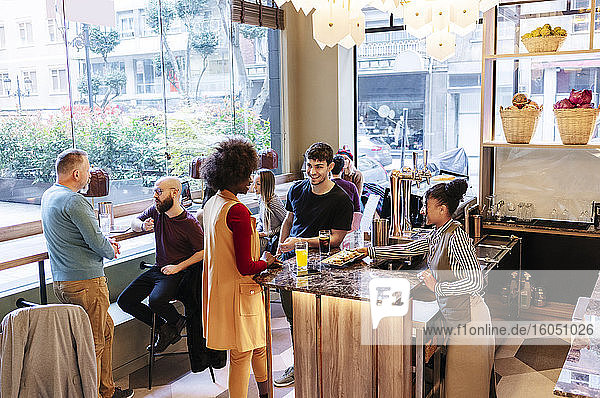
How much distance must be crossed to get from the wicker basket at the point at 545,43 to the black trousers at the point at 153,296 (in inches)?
117

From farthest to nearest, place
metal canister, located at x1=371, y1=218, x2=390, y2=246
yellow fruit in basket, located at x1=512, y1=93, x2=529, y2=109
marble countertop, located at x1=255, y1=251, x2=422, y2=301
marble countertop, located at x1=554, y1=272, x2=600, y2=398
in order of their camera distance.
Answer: yellow fruit in basket, located at x1=512, y1=93, x2=529, y2=109 → metal canister, located at x1=371, y1=218, x2=390, y2=246 → marble countertop, located at x1=255, y1=251, x2=422, y2=301 → marble countertop, located at x1=554, y1=272, x2=600, y2=398

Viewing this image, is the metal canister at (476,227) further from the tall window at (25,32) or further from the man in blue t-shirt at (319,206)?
the tall window at (25,32)

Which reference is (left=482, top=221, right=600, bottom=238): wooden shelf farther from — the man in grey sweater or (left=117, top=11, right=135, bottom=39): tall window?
(left=117, top=11, right=135, bottom=39): tall window

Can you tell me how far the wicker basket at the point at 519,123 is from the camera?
14.3 feet

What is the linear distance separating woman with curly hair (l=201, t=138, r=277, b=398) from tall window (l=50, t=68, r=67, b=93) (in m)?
1.86

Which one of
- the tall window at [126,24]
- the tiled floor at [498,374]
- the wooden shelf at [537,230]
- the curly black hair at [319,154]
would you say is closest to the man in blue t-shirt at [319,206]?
the curly black hair at [319,154]

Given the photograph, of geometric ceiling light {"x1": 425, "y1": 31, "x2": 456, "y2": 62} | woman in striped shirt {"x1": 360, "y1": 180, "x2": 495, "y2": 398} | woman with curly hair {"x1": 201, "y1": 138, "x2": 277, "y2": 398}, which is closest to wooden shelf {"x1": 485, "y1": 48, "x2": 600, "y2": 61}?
geometric ceiling light {"x1": 425, "y1": 31, "x2": 456, "y2": 62}

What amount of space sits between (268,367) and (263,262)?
0.59 meters

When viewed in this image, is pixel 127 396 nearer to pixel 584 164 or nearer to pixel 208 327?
pixel 208 327

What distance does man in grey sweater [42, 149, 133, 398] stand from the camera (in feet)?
10.7

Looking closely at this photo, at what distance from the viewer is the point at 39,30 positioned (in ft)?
13.3

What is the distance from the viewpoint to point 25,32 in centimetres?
397

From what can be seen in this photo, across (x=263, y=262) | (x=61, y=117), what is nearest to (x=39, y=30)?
(x=61, y=117)

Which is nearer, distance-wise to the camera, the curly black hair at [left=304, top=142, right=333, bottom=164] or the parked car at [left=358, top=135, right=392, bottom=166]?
the curly black hair at [left=304, top=142, right=333, bottom=164]
